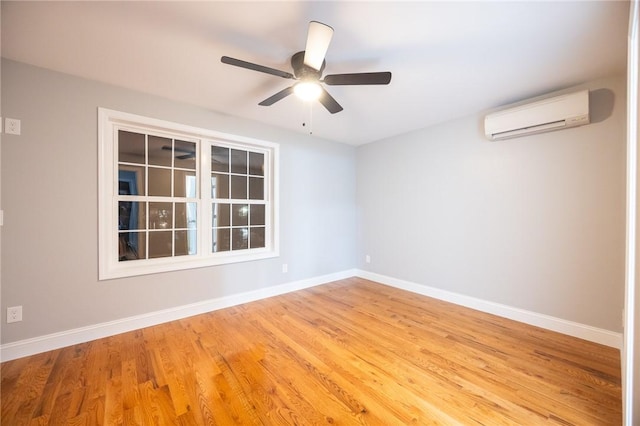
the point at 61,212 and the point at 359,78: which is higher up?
the point at 359,78

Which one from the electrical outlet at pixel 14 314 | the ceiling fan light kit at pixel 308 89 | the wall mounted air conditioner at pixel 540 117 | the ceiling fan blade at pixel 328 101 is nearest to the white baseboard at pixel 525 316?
the wall mounted air conditioner at pixel 540 117

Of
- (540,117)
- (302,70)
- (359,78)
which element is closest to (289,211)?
(302,70)

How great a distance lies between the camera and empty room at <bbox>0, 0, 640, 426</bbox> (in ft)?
5.22

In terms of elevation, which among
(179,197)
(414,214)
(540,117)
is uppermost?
(540,117)

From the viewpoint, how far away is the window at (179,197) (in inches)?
100

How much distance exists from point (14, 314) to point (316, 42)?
3271 mm

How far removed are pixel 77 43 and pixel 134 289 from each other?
2253 mm

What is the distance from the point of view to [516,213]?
2.82 metres

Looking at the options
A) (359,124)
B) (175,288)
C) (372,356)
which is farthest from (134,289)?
(359,124)

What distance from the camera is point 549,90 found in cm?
256

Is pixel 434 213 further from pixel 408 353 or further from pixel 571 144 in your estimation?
pixel 408 353

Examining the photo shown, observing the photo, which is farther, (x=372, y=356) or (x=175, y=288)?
(x=175, y=288)

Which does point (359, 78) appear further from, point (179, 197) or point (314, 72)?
point (179, 197)

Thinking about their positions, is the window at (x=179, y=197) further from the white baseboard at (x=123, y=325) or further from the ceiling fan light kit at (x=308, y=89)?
the ceiling fan light kit at (x=308, y=89)
